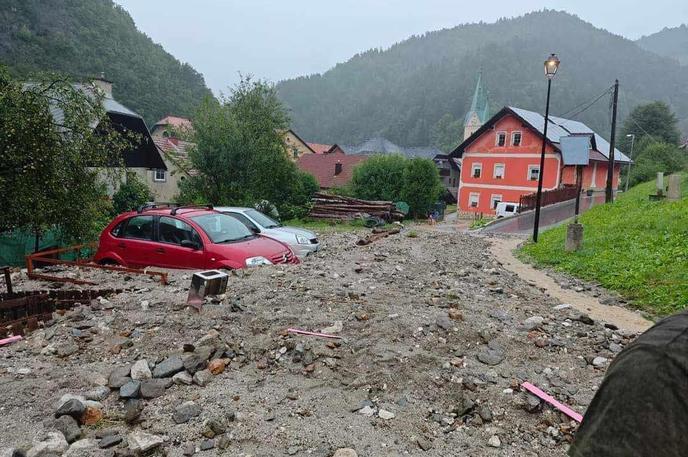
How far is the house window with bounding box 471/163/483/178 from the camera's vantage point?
40.8 metres

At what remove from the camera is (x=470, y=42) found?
171 metres

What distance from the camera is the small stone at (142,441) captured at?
3.42 m

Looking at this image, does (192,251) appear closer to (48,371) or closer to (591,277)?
(48,371)

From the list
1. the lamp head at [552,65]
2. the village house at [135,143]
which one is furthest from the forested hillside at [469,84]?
the lamp head at [552,65]

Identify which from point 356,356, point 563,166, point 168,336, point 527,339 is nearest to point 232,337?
point 168,336

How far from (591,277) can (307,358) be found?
8.31 meters

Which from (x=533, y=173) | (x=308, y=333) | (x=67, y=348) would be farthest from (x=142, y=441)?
(x=533, y=173)

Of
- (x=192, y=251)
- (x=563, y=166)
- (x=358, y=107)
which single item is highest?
(x=358, y=107)

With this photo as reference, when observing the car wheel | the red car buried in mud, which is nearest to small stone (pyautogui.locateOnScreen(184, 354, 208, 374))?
the red car buried in mud

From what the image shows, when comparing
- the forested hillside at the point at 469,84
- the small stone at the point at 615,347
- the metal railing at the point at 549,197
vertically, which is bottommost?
the small stone at the point at 615,347

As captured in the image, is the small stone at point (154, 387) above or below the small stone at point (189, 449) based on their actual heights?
above

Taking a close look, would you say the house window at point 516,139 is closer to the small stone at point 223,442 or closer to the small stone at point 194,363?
the small stone at point 194,363

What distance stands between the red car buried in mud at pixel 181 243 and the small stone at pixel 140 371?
449 centimetres

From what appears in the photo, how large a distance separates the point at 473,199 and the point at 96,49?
173 ft
